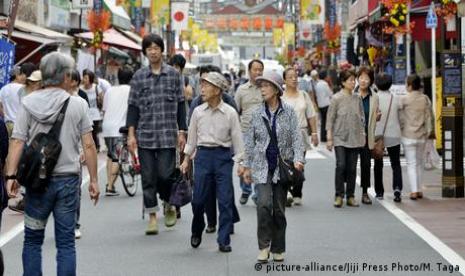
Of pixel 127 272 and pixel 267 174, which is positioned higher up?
pixel 267 174

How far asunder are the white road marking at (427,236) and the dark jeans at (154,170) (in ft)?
8.75

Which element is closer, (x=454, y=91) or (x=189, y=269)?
(x=189, y=269)

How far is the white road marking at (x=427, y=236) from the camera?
9422mm

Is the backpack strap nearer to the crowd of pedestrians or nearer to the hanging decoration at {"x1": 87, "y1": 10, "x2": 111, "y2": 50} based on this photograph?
the crowd of pedestrians

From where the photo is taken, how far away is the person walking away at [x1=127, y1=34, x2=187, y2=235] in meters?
10.9

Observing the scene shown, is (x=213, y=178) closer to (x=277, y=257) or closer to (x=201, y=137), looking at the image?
(x=201, y=137)

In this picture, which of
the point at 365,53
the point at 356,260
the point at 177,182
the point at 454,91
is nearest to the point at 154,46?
the point at 177,182

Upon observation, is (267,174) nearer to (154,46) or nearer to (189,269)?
(189,269)

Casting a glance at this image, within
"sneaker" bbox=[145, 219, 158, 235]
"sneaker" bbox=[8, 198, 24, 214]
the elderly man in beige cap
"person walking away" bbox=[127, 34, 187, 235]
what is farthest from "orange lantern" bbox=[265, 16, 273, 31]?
the elderly man in beige cap

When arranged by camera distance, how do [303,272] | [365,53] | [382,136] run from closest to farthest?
[303,272] < [382,136] < [365,53]

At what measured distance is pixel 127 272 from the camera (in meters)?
9.07

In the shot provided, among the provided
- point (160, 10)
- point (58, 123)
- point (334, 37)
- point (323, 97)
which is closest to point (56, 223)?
point (58, 123)

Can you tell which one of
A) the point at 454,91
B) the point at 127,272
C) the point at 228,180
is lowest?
the point at 127,272

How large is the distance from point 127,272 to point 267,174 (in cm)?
147
